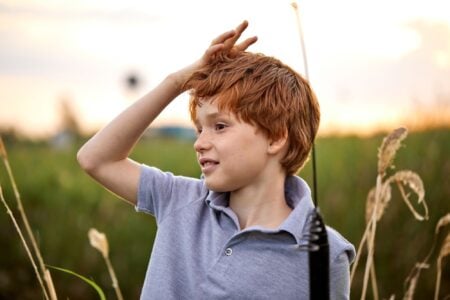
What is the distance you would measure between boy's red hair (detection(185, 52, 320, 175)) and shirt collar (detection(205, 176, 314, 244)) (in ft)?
0.15

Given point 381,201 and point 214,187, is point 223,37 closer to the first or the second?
point 214,187

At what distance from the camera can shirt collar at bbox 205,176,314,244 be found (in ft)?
6.68

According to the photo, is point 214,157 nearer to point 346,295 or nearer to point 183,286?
point 183,286

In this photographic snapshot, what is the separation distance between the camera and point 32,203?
676 cm

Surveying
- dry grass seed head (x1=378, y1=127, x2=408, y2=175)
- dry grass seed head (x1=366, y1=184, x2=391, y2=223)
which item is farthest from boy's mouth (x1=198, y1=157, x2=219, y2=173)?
dry grass seed head (x1=366, y1=184, x2=391, y2=223)

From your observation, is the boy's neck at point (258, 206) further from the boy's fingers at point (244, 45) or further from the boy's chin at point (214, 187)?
the boy's fingers at point (244, 45)

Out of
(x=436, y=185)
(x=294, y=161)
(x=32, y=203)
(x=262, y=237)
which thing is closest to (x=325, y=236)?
(x=262, y=237)

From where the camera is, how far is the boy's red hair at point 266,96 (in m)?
2.09

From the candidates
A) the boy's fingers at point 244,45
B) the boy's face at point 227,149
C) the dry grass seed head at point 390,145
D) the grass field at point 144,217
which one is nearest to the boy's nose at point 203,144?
Answer: the boy's face at point 227,149

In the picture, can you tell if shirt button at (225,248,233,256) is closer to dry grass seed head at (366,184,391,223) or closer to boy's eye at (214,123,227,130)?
boy's eye at (214,123,227,130)

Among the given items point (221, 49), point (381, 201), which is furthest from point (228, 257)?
point (381, 201)

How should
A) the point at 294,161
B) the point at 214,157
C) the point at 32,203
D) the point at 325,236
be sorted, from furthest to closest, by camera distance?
1. the point at 32,203
2. the point at 294,161
3. the point at 214,157
4. the point at 325,236

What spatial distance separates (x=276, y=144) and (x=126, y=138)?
410 mm

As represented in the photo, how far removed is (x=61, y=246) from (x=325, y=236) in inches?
206
